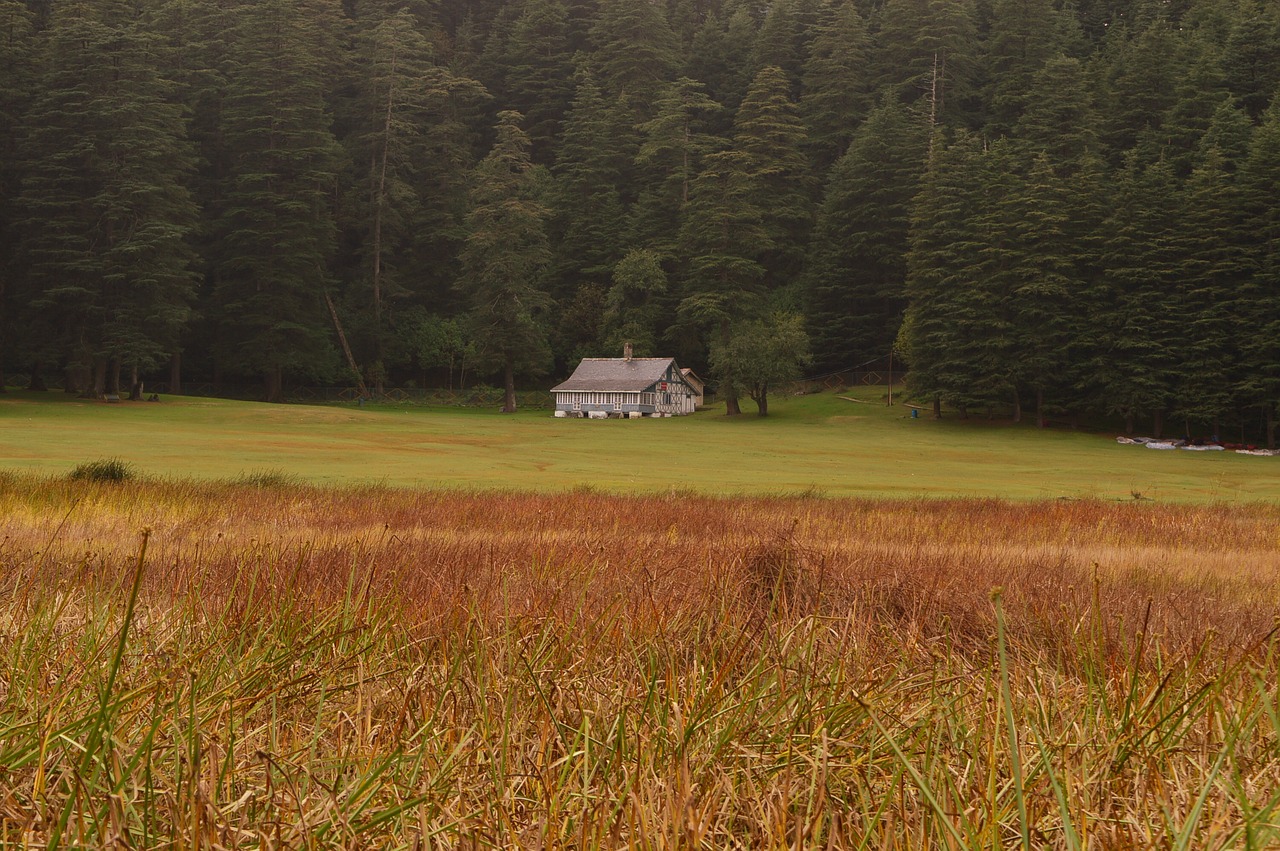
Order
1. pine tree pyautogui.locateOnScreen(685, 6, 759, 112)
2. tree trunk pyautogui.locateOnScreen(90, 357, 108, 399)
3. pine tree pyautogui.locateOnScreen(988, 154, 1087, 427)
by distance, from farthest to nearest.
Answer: pine tree pyautogui.locateOnScreen(685, 6, 759, 112)
pine tree pyautogui.locateOnScreen(988, 154, 1087, 427)
tree trunk pyautogui.locateOnScreen(90, 357, 108, 399)

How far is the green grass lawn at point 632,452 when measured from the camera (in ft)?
77.8

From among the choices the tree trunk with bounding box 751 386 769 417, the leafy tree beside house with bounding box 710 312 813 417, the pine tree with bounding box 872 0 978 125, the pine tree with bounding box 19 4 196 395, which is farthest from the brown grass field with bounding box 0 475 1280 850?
the pine tree with bounding box 872 0 978 125

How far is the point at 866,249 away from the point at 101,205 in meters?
46.9

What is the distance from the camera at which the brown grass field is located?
2.59m

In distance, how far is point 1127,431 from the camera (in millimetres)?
54750

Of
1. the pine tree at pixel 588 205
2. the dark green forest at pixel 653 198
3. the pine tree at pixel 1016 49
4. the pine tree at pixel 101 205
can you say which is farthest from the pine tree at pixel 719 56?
the pine tree at pixel 101 205

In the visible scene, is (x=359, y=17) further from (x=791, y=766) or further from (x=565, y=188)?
(x=791, y=766)

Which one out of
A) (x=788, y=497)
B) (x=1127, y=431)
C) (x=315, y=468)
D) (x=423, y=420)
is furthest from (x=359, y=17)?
(x=788, y=497)

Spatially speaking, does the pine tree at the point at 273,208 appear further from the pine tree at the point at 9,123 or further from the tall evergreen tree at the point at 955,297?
the tall evergreen tree at the point at 955,297

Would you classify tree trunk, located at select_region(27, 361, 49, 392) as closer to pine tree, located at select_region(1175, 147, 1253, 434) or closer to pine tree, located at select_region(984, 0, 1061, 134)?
pine tree, located at select_region(1175, 147, 1253, 434)

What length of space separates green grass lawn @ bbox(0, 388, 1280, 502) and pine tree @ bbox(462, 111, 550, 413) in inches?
332

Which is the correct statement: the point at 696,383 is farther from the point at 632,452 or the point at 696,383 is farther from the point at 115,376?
the point at 632,452

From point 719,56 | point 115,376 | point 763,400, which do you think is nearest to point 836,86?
point 719,56

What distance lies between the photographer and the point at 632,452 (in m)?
36.6
